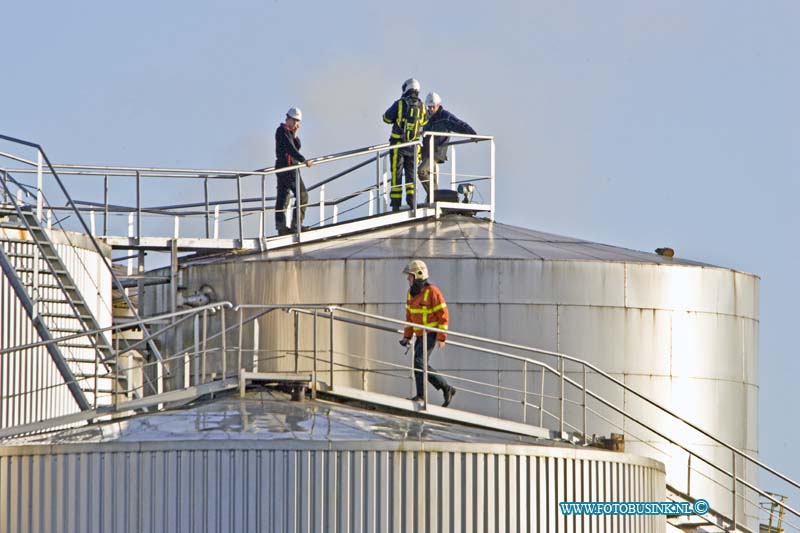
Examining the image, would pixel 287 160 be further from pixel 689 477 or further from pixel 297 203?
pixel 689 477

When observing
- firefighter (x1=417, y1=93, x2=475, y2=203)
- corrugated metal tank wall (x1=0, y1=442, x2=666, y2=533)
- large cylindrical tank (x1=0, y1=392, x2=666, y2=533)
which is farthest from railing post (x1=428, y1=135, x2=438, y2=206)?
corrugated metal tank wall (x1=0, y1=442, x2=666, y2=533)

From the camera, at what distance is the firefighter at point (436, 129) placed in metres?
37.3

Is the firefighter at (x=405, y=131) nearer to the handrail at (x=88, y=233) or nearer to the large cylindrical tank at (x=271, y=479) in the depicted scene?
the handrail at (x=88, y=233)

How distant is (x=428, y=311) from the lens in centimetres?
2767

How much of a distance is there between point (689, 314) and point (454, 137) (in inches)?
250

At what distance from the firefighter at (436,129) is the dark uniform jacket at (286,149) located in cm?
241

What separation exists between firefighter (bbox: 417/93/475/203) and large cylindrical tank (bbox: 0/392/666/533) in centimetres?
1323

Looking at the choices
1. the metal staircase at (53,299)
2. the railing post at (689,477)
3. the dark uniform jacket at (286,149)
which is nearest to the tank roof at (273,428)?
the metal staircase at (53,299)

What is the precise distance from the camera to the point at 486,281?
33.1 m

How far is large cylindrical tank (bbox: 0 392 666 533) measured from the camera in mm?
23266

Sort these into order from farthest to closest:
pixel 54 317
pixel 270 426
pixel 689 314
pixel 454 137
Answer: pixel 454 137
pixel 689 314
pixel 54 317
pixel 270 426

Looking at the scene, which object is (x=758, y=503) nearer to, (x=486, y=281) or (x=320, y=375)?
(x=486, y=281)

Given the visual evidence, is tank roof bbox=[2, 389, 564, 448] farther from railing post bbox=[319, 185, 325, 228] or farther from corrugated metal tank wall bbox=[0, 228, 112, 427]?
railing post bbox=[319, 185, 325, 228]

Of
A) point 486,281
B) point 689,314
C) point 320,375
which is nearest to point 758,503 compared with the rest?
point 689,314
